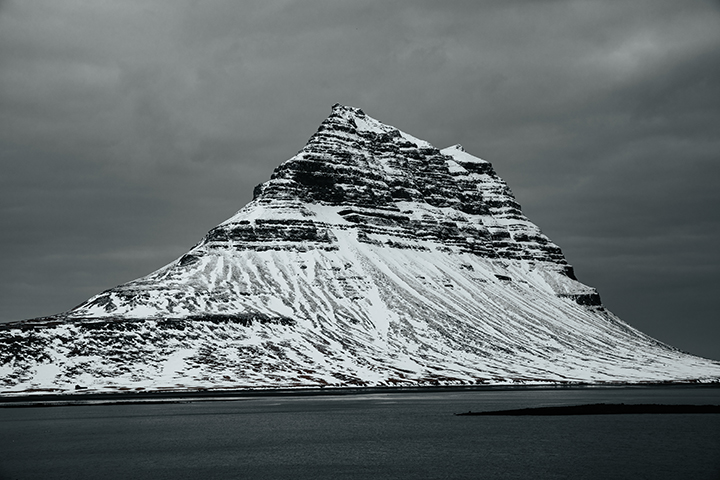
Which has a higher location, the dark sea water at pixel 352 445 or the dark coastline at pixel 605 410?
the dark coastline at pixel 605 410

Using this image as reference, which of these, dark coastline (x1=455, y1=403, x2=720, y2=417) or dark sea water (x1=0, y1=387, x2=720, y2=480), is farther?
dark coastline (x1=455, y1=403, x2=720, y2=417)

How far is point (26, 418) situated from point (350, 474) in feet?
314

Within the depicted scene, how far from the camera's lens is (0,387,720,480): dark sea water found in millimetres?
89938

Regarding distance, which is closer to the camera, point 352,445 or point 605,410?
point 352,445

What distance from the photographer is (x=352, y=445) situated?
373ft

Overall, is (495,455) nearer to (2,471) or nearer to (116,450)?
(116,450)

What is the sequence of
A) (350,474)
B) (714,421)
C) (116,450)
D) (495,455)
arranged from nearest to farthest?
(350,474) → (495,455) → (116,450) → (714,421)

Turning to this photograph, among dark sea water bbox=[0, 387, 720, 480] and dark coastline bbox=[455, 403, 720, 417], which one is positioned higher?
dark coastline bbox=[455, 403, 720, 417]

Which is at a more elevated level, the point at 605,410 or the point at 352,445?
the point at 605,410

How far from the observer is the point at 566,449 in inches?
4267

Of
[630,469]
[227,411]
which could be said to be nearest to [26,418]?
[227,411]

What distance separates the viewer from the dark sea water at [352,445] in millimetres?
89938

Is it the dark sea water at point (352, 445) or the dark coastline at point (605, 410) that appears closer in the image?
the dark sea water at point (352, 445)

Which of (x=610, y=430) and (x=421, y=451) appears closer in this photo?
(x=421, y=451)
